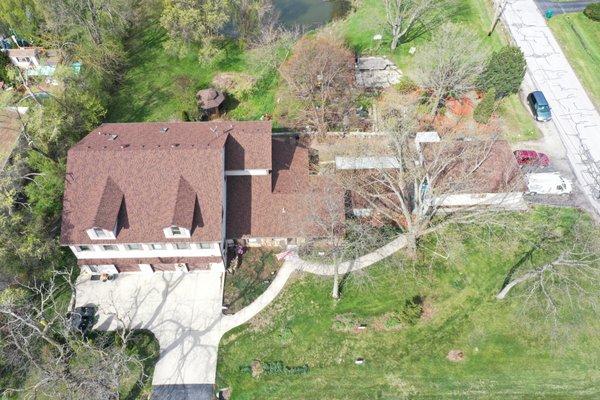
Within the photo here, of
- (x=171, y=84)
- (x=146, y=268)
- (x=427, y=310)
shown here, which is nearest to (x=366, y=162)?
(x=427, y=310)

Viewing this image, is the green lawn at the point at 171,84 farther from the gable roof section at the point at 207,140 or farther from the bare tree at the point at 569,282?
the bare tree at the point at 569,282

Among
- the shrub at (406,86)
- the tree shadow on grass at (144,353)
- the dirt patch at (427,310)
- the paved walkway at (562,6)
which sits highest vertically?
the paved walkway at (562,6)

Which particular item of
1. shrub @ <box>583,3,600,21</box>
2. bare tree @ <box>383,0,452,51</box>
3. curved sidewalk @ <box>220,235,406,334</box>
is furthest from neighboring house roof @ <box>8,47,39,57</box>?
shrub @ <box>583,3,600,21</box>

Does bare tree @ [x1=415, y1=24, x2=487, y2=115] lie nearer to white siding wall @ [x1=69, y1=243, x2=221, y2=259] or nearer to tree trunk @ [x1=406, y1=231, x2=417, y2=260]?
tree trunk @ [x1=406, y1=231, x2=417, y2=260]

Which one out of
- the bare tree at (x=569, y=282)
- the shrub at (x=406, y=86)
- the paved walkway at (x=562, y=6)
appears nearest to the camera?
the bare tree at (x=569, y=282)

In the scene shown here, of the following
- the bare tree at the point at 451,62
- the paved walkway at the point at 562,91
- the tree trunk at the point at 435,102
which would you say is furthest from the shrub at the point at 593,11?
the tree trunk at the point at 435,102

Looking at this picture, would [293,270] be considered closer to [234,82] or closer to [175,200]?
[175,200]
